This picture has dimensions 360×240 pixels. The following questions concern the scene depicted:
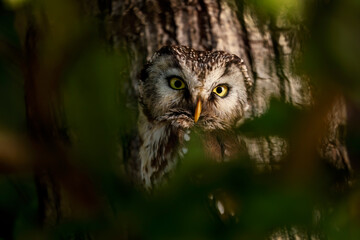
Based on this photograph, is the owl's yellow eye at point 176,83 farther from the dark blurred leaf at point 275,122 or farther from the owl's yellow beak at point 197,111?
the dark blurred leaf at point 275,122

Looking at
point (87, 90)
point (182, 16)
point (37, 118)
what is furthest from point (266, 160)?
point (182, 16)

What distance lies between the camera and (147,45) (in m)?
2.22

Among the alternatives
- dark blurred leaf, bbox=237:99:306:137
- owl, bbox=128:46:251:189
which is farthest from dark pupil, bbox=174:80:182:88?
dark blurred leaf, bbox=237:99:306:137

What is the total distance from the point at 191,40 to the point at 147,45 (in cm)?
16

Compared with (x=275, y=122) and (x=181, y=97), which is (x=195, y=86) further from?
(x=275, y=122)

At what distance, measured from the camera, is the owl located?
205 cm

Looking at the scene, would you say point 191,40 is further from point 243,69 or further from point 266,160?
point 266,160

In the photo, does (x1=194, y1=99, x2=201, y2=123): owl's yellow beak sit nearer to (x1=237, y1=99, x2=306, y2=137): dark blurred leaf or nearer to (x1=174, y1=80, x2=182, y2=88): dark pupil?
(x1=174, y1=80, x2=182, y2=88): dark pupil

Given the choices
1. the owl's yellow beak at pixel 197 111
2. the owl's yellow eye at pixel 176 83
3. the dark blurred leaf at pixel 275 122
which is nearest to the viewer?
the dark blurred leaf at pixel 275 122

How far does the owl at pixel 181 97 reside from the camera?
6.72 ft

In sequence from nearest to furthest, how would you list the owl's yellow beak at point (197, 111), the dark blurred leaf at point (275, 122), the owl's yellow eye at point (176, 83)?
the dark blurred leaf at point (275, 122), the owl's yellow beak at point (197, 111), the owl's yellow eye at point (176, 83)

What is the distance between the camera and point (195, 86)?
2.10 meters

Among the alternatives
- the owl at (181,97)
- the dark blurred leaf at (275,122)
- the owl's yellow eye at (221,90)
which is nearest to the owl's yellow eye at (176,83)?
the owl at (181,97)

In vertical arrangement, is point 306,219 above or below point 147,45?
below
